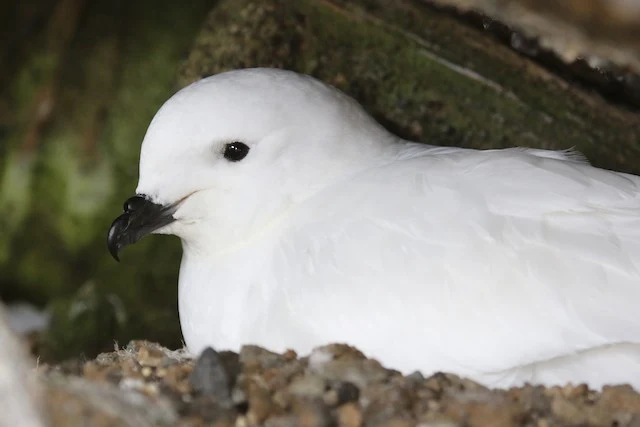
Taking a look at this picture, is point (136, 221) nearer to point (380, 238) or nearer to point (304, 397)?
point (380, 238)

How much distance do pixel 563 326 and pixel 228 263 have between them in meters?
1.25

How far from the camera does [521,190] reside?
8.77ft

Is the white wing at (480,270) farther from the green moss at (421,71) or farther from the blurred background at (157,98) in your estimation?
the green moss at (421,71)

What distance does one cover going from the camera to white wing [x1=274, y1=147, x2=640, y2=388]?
96.3 inches

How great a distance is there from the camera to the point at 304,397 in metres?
2.08

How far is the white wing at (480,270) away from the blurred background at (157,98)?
2.81 feet

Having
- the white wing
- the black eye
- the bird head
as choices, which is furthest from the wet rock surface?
the black eye

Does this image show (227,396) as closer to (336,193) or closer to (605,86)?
(336,193)

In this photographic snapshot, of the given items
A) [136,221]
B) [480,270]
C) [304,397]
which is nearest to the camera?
[304,397]

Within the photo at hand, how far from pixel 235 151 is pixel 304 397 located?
1.20m

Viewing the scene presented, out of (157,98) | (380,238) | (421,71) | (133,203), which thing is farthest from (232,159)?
(157,98)

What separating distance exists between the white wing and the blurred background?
857mm

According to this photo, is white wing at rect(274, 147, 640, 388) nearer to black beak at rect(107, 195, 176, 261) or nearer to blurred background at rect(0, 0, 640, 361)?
black beak at rect(107, 195, 176, 261)

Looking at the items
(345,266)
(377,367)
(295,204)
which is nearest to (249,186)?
(295,204)
